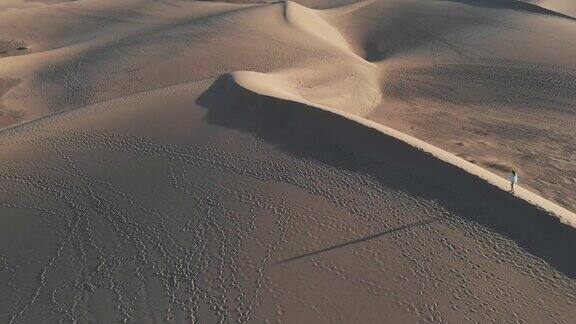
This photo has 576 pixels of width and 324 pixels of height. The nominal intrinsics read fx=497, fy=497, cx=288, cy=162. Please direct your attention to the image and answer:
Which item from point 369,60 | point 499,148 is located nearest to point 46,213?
point 499,148

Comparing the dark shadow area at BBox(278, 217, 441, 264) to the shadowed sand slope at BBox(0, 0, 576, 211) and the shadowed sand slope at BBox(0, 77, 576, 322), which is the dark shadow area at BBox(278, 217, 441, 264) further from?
the shadowed sand slope at BBox(0, 0, 576, 211)

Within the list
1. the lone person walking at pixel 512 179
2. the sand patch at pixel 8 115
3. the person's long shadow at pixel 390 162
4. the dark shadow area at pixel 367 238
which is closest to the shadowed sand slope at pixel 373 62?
the sand patch at pixel 8 115

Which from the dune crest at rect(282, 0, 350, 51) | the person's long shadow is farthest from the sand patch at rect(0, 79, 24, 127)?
the dune crest at rect(282, 0, 350, 51)

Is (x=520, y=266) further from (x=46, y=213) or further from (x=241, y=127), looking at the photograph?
(x=46, y=213)

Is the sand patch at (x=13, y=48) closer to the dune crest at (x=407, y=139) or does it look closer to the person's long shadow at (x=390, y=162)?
the dune crest at (x=407, y=139)

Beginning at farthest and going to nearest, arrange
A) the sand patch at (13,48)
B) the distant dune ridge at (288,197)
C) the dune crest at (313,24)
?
1. the sand patch at (13,48)
2. the dune crest at (313,24)
3. the distant dune ridge at (288,197)
